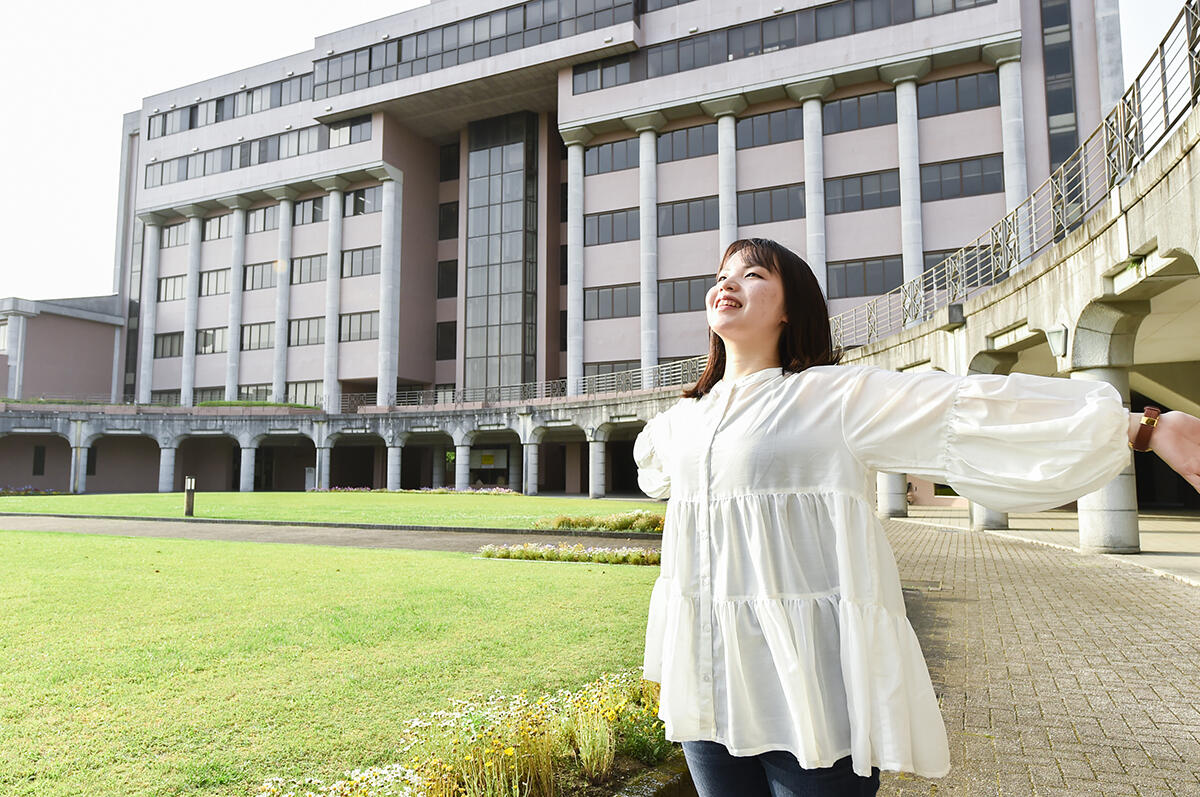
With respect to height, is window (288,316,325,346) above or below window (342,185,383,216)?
below

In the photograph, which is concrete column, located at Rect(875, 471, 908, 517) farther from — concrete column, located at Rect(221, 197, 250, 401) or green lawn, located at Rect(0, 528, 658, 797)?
concrete column, located at Rect(221, 197, 250, 401)

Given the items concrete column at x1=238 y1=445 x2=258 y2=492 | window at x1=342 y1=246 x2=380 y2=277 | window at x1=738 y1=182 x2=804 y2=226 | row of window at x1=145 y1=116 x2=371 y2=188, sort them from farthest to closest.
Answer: row of window at x1=145 y1=116 x2=371 y2=188 < window at x1=342 y1=246 x2=380 y2=277 < concrete column at x1=238 y1=445 x2=258 y2=492 < window at x1=738 y1=182 x2=804 y2=226

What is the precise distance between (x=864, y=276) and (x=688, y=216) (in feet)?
34.9

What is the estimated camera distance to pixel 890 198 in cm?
3925

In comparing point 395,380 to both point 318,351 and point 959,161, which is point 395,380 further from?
point 959,161

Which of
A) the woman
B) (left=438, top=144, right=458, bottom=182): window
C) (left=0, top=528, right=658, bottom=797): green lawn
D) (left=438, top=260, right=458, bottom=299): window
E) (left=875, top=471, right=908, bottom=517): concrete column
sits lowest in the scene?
(left=0, top=528, right=658, bottom=797): green lawn

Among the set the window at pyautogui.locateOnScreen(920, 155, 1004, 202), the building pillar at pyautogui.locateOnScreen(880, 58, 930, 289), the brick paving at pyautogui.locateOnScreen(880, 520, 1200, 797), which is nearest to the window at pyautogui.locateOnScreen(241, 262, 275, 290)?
the building pillar at pyautogui.locateOnScreen(880, 58, 930, 289)

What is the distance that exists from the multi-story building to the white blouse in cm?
3827

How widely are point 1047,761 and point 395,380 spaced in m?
50.0

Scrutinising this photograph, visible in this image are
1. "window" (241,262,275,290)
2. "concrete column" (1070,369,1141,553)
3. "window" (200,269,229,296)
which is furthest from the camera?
"window" (200,269,229,296)

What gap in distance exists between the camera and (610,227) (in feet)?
152

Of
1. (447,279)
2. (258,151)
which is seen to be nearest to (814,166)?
(447,279)

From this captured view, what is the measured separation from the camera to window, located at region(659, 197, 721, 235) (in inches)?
1706

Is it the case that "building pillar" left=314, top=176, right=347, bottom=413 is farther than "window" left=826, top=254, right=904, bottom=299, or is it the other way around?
"building pillar" left=314, top=176, right=347, bottom=413
